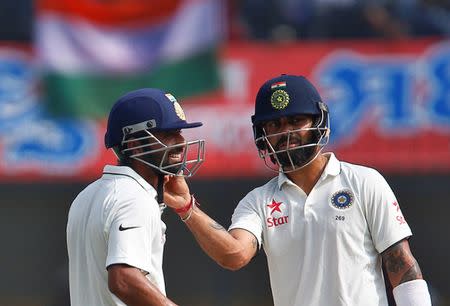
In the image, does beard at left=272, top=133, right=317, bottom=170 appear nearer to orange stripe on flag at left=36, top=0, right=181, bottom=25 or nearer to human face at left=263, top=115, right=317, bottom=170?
human face at left=263, top=115, right=317, bottom=170

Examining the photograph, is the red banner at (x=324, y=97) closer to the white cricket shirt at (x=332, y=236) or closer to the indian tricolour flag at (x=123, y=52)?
the indian tricolour flag at (x=123, y=52)

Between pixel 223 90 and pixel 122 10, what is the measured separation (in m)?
1.30

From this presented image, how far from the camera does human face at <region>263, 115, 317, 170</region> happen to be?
504 cm

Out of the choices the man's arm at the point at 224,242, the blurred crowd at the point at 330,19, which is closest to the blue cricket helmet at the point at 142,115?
the man's arm at the point at 224,242

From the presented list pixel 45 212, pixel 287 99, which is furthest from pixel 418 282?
pixel 45 212

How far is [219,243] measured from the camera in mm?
5043

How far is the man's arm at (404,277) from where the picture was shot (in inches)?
189

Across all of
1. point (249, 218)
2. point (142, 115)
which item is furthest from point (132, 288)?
point (249, 218)

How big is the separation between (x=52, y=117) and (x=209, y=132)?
5.27 ft

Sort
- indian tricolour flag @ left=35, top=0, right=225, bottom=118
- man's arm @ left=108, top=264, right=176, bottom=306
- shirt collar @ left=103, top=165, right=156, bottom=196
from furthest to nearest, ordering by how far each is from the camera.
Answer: indian tricolour flag @ left=35, top=0, right=225, bottom=118, shirt collar @ left=103, top=165, right=156, bottom=196, man's arm @ left=108, top=264, right=176, bottom=306

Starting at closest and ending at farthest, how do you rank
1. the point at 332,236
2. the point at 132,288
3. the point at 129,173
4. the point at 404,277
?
the point at 132,288
the point at 129,173
the point at 404,277
the point at 332,236

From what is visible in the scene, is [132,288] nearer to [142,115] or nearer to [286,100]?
[142,115]

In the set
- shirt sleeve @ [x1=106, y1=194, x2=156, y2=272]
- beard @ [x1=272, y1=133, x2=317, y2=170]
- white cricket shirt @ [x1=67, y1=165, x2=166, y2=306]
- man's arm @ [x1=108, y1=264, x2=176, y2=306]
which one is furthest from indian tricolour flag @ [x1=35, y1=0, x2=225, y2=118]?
man's arm @ [x1=108, y1=264, x2=176, y2=306]

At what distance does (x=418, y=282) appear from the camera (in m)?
4.80
